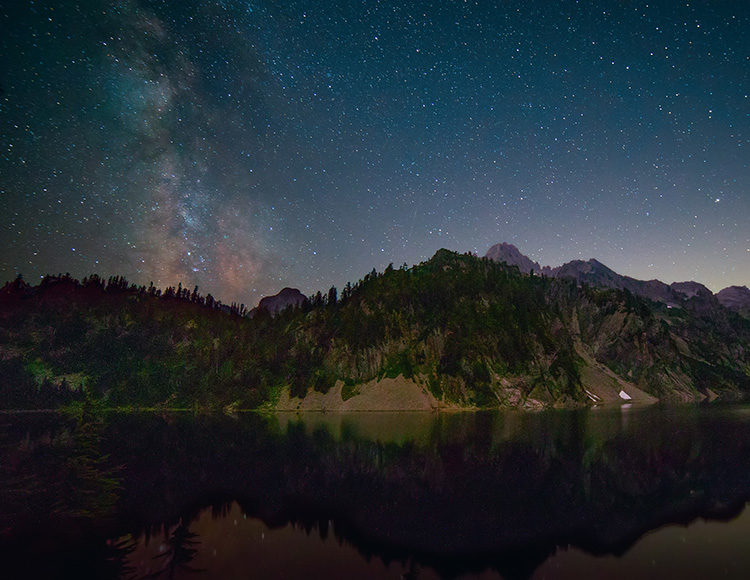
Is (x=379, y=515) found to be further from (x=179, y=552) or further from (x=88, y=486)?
(x=88, y=486)

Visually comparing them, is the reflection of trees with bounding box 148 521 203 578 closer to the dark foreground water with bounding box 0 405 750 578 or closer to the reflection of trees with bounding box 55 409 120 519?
the dark foreground water with bounding box 0 405 750 578

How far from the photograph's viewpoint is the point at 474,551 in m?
20.4

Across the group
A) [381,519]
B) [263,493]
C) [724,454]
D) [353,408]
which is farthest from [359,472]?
[353,408]

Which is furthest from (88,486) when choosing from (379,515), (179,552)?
(379,515)

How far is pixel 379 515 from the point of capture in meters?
26.4

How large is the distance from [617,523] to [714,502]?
34.1 ft

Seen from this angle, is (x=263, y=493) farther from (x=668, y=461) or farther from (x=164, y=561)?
(x=668, y=461)

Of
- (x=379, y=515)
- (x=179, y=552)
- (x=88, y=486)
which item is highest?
(x=379, y=515)

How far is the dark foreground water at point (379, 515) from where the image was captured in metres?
18.8

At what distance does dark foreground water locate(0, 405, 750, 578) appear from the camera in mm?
18844

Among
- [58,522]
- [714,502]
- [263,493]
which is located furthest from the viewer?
[263,493]

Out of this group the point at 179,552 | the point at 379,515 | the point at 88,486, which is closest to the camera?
the point at 179,552

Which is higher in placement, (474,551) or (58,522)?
(474,551)

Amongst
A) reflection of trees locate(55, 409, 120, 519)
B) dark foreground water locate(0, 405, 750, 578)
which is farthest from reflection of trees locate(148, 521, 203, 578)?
reflection of trees locate(55, 409, 120, 519)
